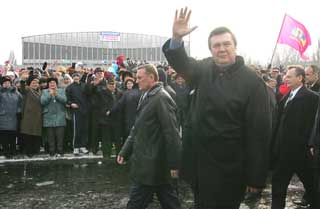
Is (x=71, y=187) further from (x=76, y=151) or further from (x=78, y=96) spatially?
(x=78, y=96)

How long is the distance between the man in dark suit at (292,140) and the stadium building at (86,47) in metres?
37.8

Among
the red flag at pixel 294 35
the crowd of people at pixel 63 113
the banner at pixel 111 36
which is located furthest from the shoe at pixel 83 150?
the banner at pixel 111 36

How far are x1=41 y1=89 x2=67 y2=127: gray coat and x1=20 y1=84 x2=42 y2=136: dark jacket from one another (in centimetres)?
14

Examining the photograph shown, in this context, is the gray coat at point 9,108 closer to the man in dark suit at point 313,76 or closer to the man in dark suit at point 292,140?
the man in dark suit at point 313,76

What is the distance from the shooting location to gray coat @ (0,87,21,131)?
35.1ft

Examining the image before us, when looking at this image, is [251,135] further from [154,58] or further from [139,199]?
[154,58]

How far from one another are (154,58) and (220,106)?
41009mm

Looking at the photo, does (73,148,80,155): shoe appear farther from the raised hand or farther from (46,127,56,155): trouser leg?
the raised hand

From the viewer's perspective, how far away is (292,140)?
19.5ft

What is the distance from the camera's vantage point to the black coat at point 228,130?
3.40 meters

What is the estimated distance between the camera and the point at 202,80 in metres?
3.61

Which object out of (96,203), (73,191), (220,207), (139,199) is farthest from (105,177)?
(220,207)

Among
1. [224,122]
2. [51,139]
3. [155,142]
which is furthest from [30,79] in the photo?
[224,122]

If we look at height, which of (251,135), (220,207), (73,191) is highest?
(251,135)
